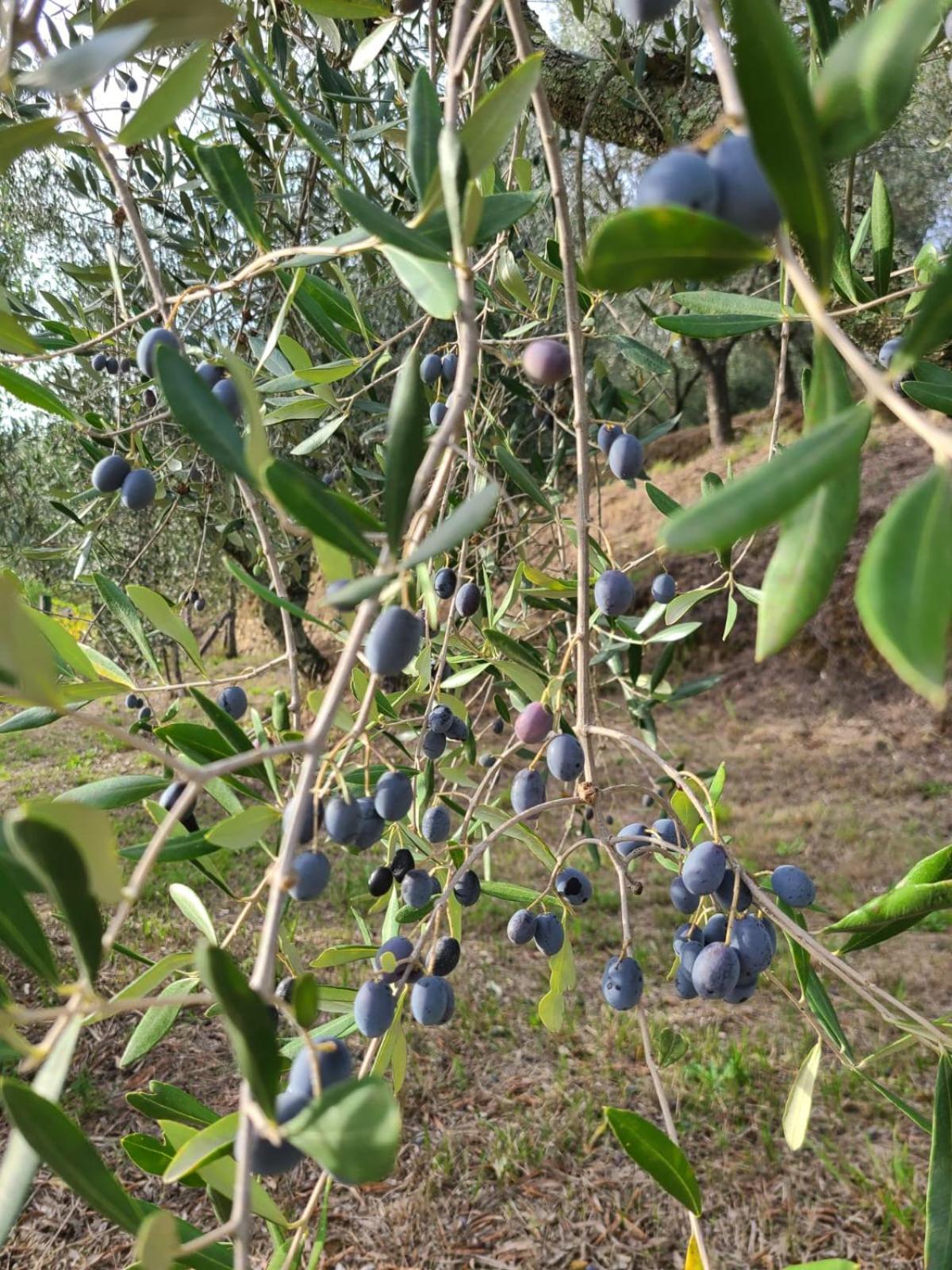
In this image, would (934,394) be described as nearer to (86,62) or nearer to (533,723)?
(533,723)

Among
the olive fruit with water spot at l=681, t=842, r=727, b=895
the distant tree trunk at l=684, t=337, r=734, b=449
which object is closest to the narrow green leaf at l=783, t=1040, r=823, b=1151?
the olive fruit with water spot at l=681, t=842, r=727, b=895

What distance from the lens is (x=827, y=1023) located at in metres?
0.88

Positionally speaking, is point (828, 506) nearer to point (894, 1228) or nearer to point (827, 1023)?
point (827, 1023)

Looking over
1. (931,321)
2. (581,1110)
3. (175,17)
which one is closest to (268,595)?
(175,17)

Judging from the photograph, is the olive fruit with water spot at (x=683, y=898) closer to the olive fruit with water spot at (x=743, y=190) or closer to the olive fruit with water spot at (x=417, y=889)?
the olive fruit with water spot at (x=417, y=889)

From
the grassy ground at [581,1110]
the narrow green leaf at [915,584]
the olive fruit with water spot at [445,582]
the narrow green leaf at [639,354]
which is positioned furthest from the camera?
the grassy ground at [581,1110]

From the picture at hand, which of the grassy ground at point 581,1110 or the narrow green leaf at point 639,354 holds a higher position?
the narrow green leaf at point 639,354

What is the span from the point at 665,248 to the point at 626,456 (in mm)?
760

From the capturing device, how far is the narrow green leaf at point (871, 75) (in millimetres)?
378

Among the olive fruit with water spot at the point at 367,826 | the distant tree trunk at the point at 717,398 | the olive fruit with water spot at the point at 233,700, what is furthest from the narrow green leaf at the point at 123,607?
the distant tree trunk at the point at 717,398

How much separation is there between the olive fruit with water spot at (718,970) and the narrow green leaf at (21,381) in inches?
34.1

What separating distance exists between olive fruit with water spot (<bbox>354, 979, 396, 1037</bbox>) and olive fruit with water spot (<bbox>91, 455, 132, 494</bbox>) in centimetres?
82

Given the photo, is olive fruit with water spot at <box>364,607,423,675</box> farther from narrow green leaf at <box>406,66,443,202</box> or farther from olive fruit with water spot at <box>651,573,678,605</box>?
olive fruit with water spot at <box>651,573,678,605</box>

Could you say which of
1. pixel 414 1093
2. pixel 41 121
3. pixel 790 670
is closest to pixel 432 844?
pixel 41 121
